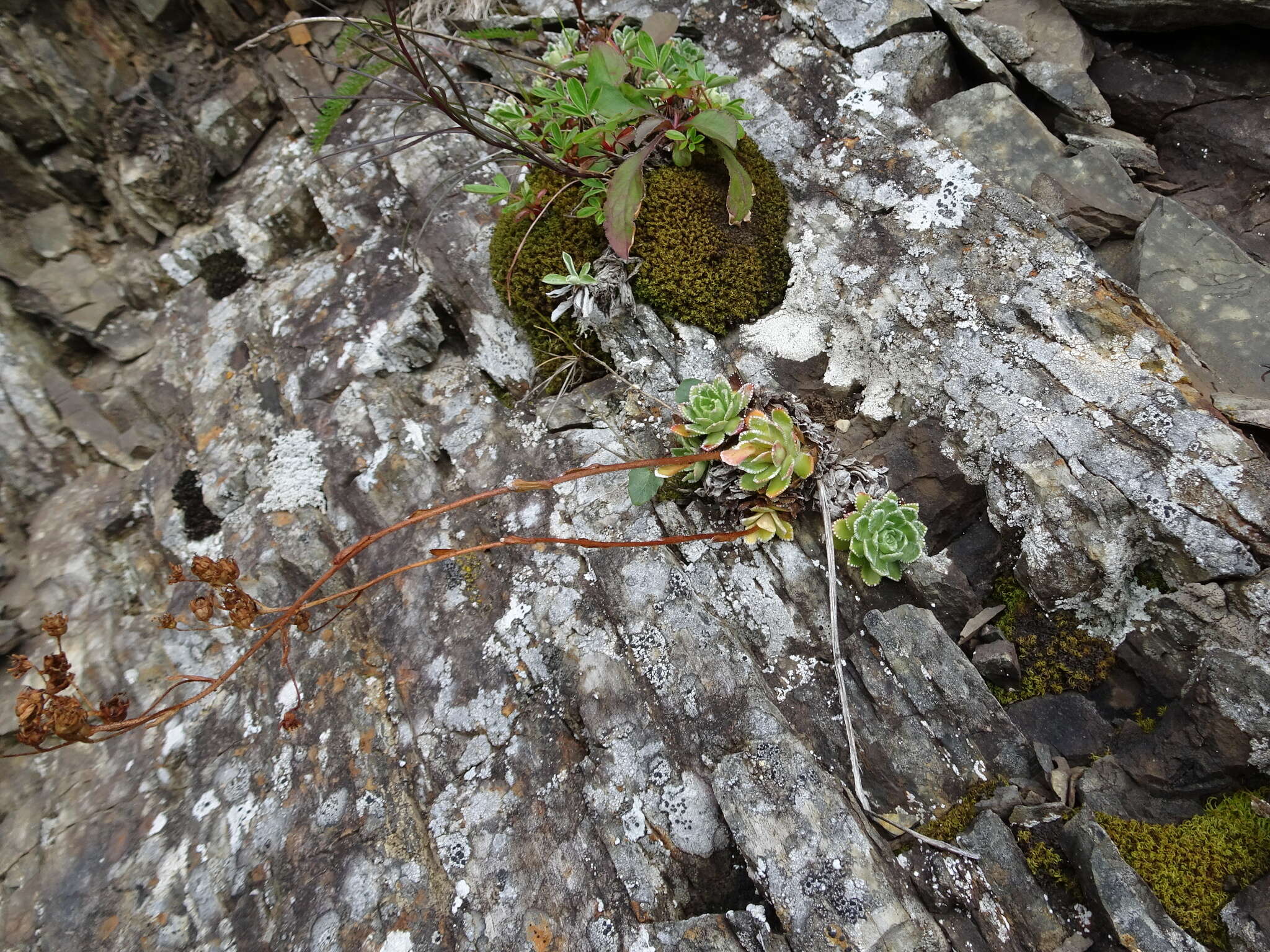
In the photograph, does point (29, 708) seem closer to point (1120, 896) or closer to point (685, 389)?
point (685, 389)

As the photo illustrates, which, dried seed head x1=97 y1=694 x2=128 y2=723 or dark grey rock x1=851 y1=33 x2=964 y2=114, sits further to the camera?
dark grey rock x1=851 y1=33 x2=964 y2=114

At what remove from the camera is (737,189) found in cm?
316

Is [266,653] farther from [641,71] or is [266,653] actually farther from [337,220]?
[641,71]

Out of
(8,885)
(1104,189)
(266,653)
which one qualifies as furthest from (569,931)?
(1104,189)

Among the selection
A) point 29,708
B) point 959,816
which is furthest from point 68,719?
point 959,816

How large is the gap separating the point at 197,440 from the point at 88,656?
1.32 m

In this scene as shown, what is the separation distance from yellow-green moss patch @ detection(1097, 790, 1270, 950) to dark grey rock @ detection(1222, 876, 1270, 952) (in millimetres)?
30

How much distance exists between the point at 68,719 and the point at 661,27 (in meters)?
3.84

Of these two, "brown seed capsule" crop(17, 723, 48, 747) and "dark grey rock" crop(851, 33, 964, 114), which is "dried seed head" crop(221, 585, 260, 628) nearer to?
"brown seed capsule" crop(17, 723, 48, 747)

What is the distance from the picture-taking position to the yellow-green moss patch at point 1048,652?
262 centimetres

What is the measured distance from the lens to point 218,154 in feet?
16.1

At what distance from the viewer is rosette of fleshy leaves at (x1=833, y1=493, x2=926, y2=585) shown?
2701mm

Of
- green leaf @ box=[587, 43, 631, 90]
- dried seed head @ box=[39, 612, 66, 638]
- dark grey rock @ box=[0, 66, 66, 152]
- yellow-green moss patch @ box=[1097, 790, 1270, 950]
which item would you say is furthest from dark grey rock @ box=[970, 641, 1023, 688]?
dark grey rock @ box=[0, 66, 66, 152]

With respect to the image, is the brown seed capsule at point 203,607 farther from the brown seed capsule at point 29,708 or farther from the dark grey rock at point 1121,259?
the dark grey rock at point 1121,259
